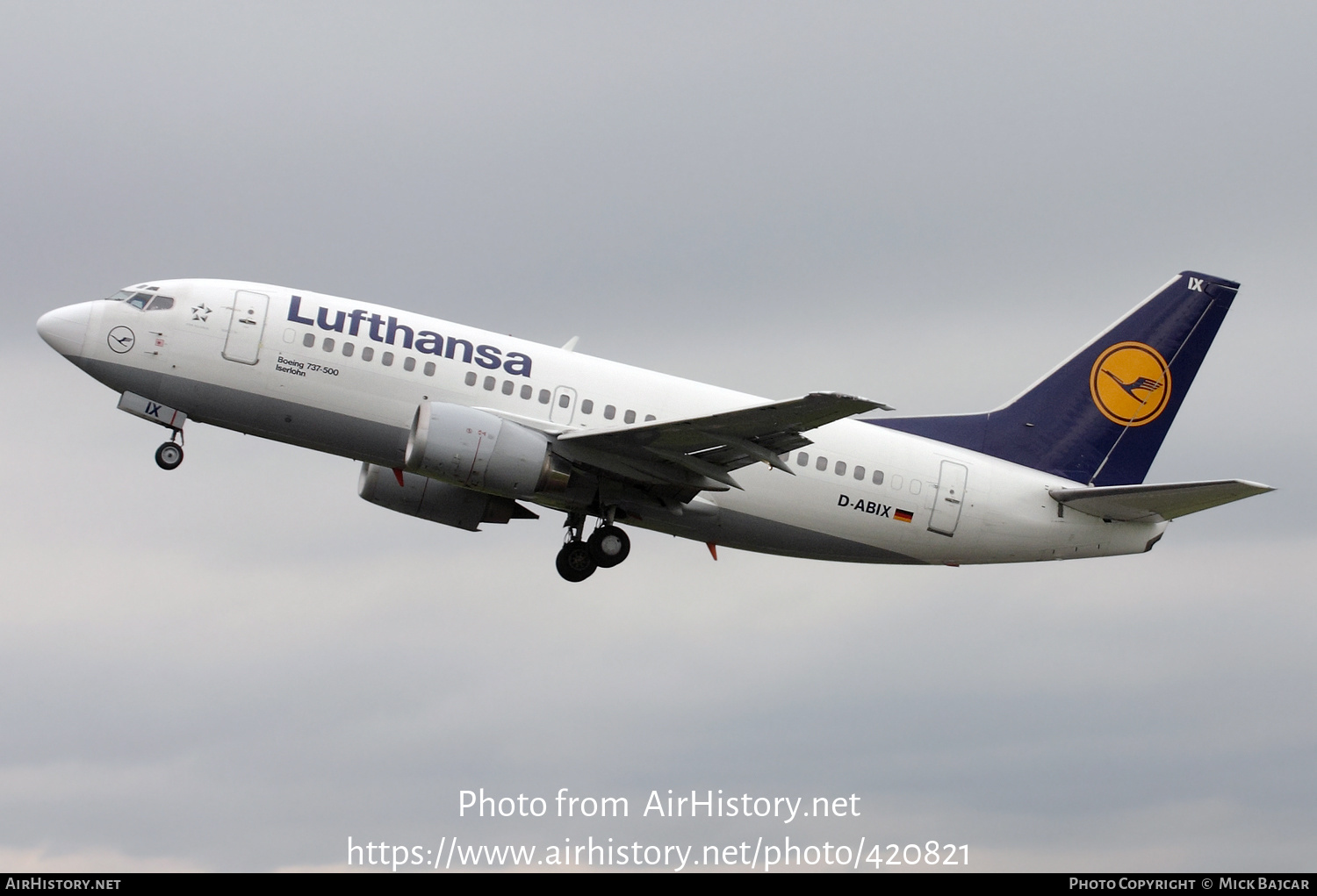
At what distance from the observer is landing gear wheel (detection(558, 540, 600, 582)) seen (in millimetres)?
36625

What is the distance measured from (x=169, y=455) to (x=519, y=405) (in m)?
8.26

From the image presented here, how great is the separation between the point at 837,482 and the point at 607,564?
599 cm

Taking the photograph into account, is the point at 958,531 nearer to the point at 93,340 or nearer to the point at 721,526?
the point at 721,526

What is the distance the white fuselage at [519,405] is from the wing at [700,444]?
1066mm

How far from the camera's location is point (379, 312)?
1356 inches

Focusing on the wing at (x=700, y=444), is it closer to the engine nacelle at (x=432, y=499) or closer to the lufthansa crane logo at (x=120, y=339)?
the engine nacelle at (x=432, y=499)

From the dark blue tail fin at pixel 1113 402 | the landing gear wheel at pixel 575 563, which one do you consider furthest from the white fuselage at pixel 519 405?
the landing gear wheel at pixel 575 563

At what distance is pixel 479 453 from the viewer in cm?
3262

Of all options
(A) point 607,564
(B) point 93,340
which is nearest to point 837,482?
(A) point 607,564

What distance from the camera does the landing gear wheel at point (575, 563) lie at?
3662 centimetres

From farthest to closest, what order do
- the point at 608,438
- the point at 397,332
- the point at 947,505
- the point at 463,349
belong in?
1. the point at 947,505
2. the point at 463,349
3. the point at 397,332
4. the point at 608,438

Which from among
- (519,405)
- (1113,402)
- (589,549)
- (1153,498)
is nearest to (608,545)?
(589,549)

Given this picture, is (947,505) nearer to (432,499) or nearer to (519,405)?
(519,405)

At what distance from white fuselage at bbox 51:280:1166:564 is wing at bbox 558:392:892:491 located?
1.07m
